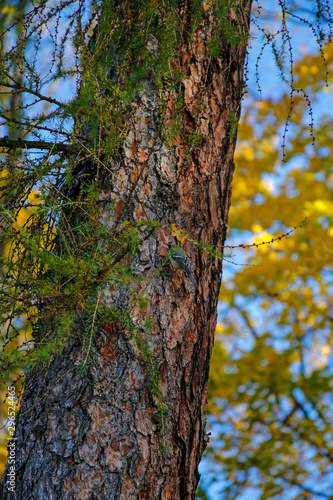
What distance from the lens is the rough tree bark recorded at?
5.28 ft

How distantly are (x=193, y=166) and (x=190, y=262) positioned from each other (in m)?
0.46

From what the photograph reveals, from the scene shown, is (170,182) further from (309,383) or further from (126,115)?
(309,383)

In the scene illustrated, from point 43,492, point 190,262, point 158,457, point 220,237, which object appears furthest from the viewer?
point 220,237

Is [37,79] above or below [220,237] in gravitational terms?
above

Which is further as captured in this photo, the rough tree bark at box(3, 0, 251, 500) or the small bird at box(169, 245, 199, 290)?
the small bird at box(169, 245, 199, 290)

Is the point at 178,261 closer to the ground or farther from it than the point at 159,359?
farther from it

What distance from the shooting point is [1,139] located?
204cm

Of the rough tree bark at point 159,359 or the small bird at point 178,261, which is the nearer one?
the rough tree bark at point 159,359

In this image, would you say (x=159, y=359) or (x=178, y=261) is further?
(x=178, y=261)

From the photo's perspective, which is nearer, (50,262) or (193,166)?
(50,262)

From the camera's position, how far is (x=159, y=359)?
1793 mm

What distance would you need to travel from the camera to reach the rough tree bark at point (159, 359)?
1.61 meters

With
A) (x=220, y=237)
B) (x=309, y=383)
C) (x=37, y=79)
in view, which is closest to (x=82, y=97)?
(x=37, y=79)

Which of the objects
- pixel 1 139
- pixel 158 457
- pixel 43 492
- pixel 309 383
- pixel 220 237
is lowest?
pixel 43 492
